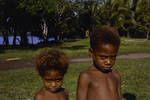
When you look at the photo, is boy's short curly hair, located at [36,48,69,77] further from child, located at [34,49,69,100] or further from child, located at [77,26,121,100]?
child, located at [77,26,121,100]

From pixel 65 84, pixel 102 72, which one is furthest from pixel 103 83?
pixel 65 84

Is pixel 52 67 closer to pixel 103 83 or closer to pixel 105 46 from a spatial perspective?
pixel 105 46

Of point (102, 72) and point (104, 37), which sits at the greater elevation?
point (104, 37)

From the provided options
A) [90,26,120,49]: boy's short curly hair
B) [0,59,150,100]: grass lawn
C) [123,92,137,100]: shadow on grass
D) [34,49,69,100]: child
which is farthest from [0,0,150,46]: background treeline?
[34,49,69,100]: child

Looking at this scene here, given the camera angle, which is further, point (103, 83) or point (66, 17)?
point (66, 17)

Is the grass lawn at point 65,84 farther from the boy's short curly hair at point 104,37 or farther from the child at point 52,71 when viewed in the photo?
the child at point 52,71

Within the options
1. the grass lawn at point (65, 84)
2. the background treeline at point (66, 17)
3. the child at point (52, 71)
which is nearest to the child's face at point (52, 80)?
the child at point (52, 71)

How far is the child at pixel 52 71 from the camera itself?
4070mm

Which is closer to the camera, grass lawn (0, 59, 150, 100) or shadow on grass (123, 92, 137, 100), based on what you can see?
shadow on grass (123, 92, 137, 100)

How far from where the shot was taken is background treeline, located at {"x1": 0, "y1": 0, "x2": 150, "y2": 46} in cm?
4469

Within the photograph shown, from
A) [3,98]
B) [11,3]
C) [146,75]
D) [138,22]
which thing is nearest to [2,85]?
[3,98]

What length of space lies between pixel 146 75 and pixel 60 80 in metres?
10.6

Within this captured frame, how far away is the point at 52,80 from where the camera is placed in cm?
416

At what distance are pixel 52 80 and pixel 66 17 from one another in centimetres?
5060
